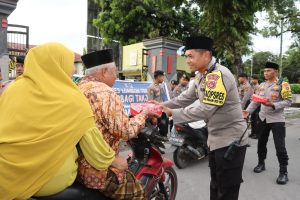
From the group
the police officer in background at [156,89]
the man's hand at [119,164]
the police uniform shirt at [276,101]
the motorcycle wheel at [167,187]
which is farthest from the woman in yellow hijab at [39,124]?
the police officer in background at [156,89]

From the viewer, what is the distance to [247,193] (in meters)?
4.91

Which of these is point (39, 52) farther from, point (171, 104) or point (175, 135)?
point (175, 135)

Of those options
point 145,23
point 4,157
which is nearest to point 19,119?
point 4,157

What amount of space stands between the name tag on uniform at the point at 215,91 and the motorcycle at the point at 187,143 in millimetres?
3239

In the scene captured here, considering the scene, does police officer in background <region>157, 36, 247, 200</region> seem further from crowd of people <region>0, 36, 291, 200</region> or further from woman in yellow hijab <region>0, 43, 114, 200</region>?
woman in yellow hijab <region>0, 43, 114, 200</region>

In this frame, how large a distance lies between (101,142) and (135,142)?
1245mm

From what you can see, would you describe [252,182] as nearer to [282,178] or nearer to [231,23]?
[282,178]

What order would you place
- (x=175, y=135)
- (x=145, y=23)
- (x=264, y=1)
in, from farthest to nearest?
(x=145, y=23)
(x=264, y=1)
(x=175, y=135)

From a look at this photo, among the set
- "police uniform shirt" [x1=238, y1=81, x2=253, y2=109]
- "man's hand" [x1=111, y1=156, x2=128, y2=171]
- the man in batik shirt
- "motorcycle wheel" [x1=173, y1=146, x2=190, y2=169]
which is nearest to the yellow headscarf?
the man in batik shirt

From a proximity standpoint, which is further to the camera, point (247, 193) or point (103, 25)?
point (103, 25)

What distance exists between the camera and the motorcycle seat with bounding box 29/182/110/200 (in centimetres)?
205

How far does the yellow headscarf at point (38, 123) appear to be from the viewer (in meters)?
1.86

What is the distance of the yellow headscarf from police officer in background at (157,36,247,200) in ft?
4.36

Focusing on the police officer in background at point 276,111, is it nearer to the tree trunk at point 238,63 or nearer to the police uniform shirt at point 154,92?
the police uniform shirt at point 154,92
